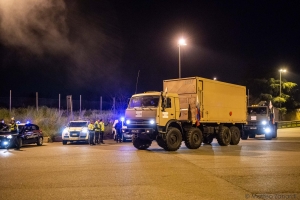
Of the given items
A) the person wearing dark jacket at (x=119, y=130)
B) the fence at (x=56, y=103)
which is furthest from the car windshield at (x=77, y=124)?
the fence at (x=56, y=103)

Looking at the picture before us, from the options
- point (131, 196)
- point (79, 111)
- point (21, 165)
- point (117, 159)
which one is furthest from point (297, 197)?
point (79, 111)

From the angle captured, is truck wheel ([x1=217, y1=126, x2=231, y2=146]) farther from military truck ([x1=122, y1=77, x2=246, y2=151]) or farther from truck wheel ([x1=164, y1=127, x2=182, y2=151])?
truck wheel ([x1=164, y1=127, x2=182, y2=151])

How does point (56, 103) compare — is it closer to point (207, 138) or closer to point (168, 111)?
point (207, 138)

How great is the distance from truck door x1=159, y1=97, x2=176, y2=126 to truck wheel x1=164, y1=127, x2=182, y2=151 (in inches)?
21.6

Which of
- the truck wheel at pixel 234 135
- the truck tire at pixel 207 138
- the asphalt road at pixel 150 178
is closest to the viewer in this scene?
the asphalt road at pixel 150 178

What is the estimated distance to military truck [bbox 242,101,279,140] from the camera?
29844 mm

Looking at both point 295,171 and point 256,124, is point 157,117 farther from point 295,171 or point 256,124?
point 256,124

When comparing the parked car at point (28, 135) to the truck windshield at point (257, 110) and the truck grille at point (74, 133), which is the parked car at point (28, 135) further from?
the truck windshield at point (257, 110)

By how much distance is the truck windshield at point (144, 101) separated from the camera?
731 inches

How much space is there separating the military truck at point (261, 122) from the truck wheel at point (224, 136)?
7654 millimetres

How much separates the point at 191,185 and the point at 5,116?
25.2 meters

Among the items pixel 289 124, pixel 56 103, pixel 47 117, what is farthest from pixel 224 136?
pixel 289 124

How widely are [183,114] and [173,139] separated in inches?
64.3

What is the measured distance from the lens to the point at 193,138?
20.0 meters
